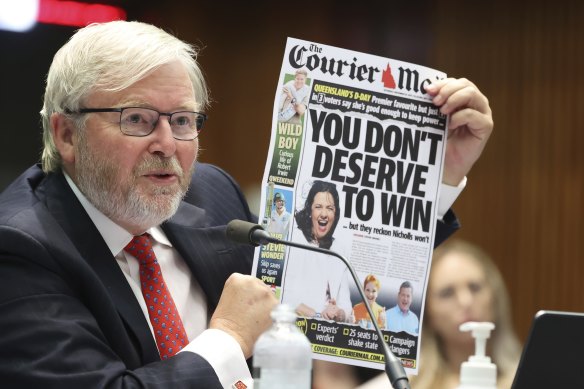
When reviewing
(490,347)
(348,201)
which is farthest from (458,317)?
(348,201)

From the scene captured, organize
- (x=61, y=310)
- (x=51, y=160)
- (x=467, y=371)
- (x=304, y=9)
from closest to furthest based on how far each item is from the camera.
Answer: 1. (x=467, y=371)
2. (x=61, y=310)
3. (x=51, y=160)
4. (x=304, y=9)

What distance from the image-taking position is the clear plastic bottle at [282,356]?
1.44 meters

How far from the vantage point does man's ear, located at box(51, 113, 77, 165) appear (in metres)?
2.20

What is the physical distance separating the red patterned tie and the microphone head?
0.43 metres

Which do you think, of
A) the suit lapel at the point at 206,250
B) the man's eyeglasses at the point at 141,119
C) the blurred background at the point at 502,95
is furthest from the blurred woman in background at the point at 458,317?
the blurred background at the point at 502,95

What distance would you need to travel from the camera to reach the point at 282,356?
1.46 m

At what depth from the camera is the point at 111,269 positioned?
2062 mm

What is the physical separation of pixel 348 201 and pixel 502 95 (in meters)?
3.45

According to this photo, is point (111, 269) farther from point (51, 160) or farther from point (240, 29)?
point (240, 29)

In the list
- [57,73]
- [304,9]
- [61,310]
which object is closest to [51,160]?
[57,73]

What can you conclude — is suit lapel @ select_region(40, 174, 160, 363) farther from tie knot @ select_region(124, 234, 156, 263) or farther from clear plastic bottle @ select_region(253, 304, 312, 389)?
clear plastic bottle @ select_region(253, 304, 312, 389)

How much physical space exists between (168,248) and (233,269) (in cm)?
17

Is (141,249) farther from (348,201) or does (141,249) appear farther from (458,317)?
(458,317)

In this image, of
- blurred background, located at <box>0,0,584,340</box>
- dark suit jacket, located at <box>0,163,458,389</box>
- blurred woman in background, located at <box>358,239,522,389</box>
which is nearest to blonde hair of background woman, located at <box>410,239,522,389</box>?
blurred woman in background, located at <box>358,239,522,389</box>
